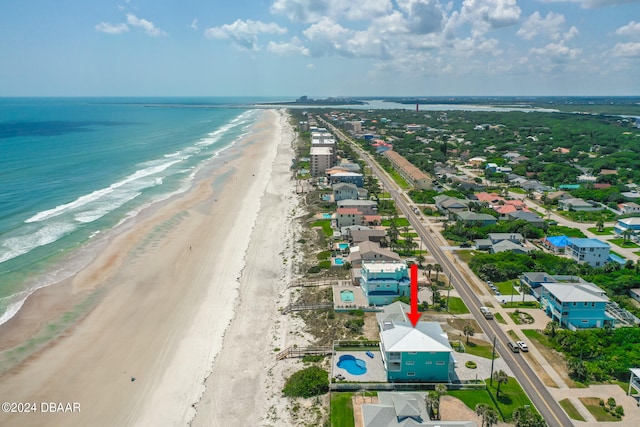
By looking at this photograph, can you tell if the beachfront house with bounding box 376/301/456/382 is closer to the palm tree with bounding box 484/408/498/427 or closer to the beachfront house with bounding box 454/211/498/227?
the palm tree with bounding box 484/408/498/427

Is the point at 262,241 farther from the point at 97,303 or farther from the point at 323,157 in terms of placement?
the point at 323,157

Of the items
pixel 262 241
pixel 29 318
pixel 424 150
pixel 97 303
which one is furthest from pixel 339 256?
pixel 424 150

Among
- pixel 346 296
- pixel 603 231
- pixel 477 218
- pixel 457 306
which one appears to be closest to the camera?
pixel 457 306

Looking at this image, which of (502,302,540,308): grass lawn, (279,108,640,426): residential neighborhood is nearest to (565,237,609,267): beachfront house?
(279,108,640,426): residential neighborhood

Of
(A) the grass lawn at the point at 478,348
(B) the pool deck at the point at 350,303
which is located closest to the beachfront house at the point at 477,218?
(B) the pool deck at the point at 350,303

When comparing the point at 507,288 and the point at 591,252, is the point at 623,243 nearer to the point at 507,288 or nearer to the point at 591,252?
the point at 591,252

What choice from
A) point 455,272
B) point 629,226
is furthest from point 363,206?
point 629,226

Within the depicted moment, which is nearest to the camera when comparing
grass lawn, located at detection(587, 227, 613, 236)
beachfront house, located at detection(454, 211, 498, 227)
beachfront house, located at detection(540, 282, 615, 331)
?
beachfront house, located at detection(540, 282, 615, 331)
